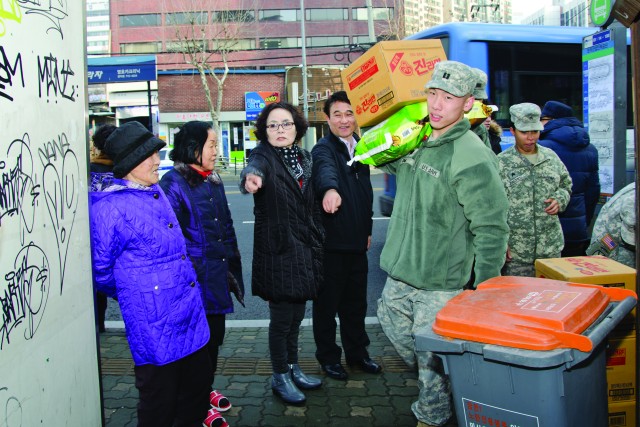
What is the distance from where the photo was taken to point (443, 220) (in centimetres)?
304

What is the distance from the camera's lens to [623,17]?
2248 millimetres

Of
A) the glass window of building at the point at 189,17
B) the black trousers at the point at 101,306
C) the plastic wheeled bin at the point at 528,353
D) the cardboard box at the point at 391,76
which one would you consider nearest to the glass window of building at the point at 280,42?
the glass window of building at the point at 189,17

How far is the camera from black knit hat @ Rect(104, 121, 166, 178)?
109 inches

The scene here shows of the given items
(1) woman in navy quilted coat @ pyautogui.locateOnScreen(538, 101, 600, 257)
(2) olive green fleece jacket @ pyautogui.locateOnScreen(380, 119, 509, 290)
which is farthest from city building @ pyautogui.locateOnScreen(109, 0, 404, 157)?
(2) olive green fleece jacket @ pyautogui.locateOnScreen(380, 119, 509, 290)

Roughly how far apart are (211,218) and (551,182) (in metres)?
2.42

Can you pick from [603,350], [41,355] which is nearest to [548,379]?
[603,350]

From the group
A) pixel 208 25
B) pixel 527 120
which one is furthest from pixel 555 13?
pixel 527 120

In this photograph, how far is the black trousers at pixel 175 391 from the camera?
2754mm

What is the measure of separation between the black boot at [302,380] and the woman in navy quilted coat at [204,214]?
616mm

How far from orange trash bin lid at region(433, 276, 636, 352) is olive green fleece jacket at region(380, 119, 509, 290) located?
0.41 meters

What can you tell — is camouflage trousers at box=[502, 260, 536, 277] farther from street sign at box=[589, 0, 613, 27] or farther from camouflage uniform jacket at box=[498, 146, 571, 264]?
street sign at box=[589, 0, 613, 27]

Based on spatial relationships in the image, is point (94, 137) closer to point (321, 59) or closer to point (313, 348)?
point (313, 348)

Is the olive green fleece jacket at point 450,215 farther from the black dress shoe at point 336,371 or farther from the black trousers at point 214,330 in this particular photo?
the black dress shoe at point 336,371

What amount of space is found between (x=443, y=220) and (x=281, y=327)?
1326mm
